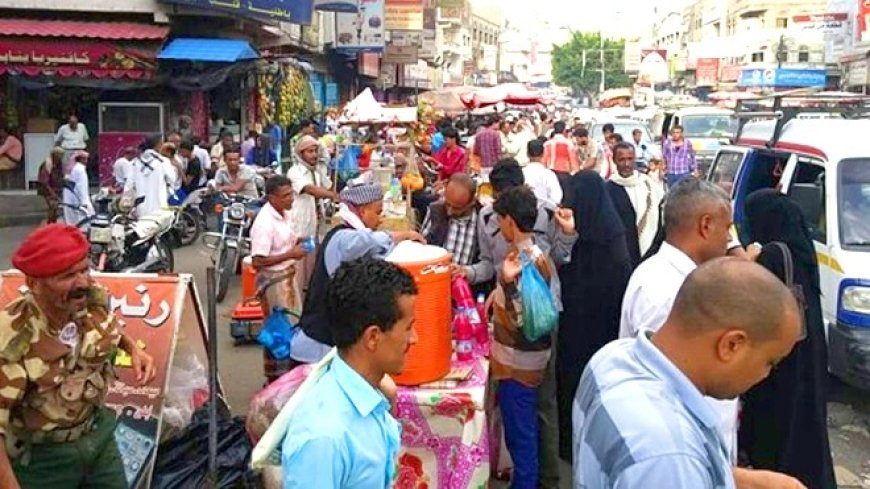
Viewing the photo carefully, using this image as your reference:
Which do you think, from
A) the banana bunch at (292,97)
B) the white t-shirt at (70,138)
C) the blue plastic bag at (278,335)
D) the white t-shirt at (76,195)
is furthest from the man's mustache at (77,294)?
the banana bunch at (292,97)

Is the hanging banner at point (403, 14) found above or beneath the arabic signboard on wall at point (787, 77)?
above

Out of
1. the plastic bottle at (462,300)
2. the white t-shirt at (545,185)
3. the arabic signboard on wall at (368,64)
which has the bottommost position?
the plastic bottle at (462,300)

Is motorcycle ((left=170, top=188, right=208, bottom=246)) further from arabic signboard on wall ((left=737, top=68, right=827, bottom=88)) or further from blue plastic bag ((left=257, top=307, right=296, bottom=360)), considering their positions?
arabic signboard on wall ((left=737, top=68, right=827, bottom=88))

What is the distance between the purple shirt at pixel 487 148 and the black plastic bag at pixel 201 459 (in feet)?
33.9

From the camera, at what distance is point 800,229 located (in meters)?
4.55

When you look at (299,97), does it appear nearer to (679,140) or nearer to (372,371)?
(679,140)

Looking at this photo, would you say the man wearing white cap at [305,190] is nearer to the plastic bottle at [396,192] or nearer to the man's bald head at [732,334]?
the plastic bottle at [396,192]

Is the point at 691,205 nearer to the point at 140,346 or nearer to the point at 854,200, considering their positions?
the point at 140,346

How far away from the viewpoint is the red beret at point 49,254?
329 cm

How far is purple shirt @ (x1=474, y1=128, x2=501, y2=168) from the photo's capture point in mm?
15172

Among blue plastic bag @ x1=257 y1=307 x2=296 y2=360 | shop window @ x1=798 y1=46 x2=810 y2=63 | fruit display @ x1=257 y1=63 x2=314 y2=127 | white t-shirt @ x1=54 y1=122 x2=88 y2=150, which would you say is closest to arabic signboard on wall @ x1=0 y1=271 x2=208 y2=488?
blue plastic bag @ x1=257 y1=307 x2=296 y2=360

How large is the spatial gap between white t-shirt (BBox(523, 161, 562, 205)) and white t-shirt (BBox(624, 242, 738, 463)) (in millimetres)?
2503

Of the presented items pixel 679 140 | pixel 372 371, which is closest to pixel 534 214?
pixel 372 371

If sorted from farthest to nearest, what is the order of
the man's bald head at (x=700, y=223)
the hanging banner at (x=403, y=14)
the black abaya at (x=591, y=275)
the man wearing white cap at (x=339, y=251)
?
the hanging banner at (x=403, y=14) → the black abaya at (x=591, y=275) → the man wearing white cap at (x=339, y=251) → the man's bald head at (x=700, y=223)
